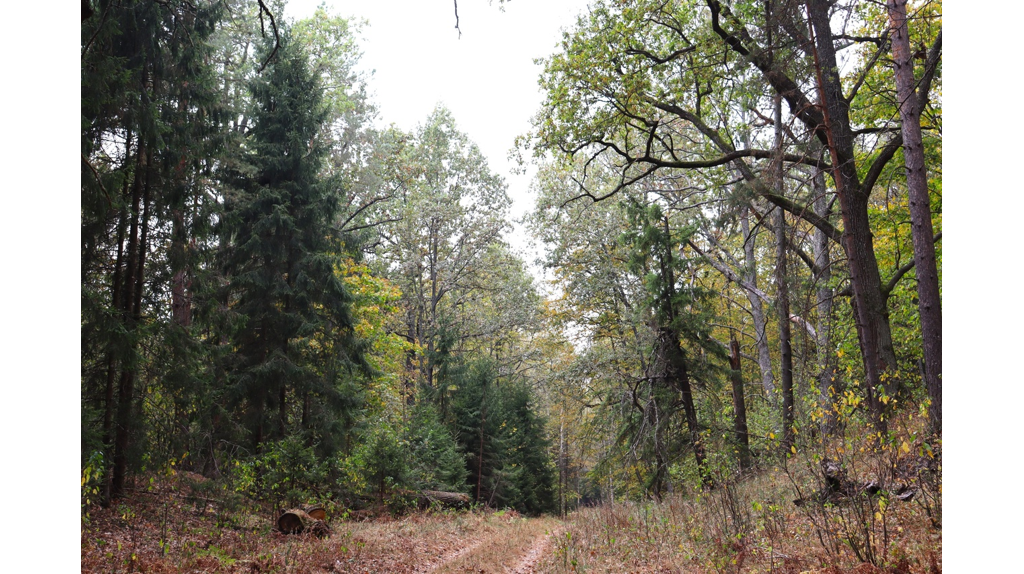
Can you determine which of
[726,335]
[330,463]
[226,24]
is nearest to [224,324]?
[330,463]

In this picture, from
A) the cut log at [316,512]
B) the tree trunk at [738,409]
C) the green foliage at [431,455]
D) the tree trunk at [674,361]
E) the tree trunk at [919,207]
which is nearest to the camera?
the tree trunk at [919,207]

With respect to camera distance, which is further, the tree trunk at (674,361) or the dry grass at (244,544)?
the tree trunk at (674,361)

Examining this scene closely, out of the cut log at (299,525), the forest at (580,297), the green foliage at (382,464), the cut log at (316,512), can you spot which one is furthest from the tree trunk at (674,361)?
the cut log at (299,525)

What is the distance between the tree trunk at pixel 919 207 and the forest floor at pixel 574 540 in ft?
4.92

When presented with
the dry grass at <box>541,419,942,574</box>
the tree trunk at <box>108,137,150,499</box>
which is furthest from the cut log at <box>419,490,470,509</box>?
the tree trunk at <box>108,137,150,499</box>

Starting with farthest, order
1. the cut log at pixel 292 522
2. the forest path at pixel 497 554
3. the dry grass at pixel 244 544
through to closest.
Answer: the cut log at pixel 292 522 → the forest path at pixel 497 554 → the dry grass at pixel 244 544

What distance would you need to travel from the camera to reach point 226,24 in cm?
1828

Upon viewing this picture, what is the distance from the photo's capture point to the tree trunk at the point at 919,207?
18.8ft

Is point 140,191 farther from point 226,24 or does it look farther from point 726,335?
point 726,335

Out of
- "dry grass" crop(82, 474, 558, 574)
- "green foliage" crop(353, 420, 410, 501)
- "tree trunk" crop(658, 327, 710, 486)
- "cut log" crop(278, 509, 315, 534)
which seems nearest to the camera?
"dry grass" crop(82, 474, 558, 574)

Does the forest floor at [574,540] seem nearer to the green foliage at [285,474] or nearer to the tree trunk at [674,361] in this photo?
the green foliage at [285,474]

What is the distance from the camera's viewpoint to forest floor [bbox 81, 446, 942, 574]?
4648 millimetres

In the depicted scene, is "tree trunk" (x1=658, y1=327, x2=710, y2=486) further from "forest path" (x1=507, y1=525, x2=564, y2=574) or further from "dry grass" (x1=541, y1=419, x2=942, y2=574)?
"forest path" (x1=507, y1=525, x2=564, y2=574)

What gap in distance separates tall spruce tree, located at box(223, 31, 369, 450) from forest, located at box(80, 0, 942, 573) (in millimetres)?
72
